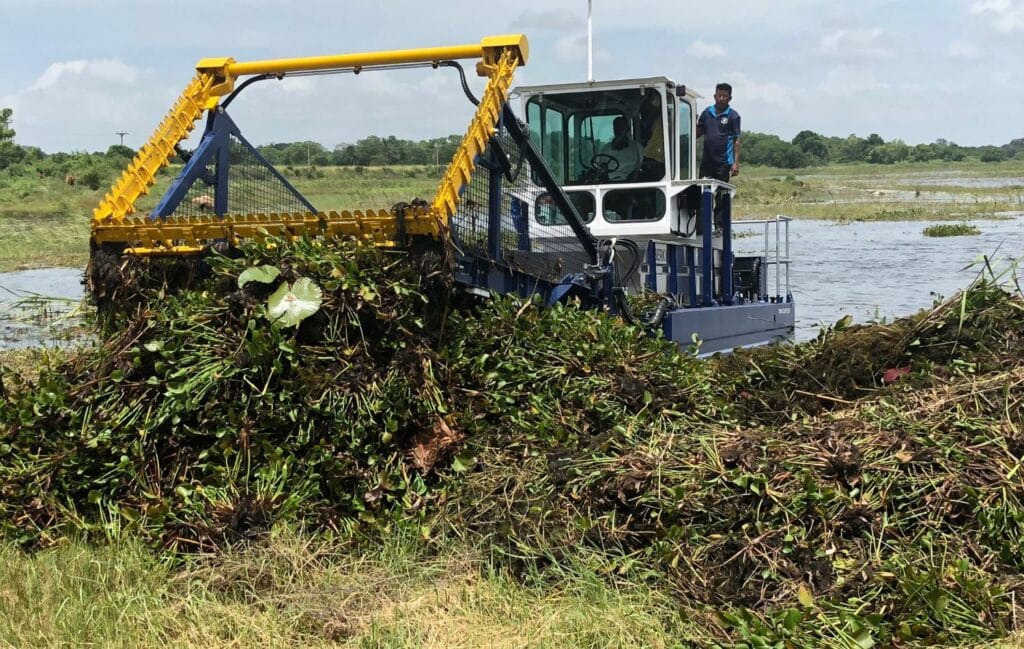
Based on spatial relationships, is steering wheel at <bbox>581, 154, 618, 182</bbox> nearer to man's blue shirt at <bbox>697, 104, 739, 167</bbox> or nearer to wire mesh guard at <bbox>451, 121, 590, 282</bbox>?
man's blue shirt at <bbox>697, 104, 739, 167</bbox>

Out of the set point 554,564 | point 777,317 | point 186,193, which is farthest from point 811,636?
point 777,317

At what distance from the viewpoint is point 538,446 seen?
493 cm

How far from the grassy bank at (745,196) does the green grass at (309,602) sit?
88.2 inches

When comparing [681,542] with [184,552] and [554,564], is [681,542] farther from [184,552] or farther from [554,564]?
[184,552]

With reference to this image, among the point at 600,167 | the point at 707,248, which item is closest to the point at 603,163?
the point at 600,167

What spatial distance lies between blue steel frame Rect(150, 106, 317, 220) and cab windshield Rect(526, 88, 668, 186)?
3450mm

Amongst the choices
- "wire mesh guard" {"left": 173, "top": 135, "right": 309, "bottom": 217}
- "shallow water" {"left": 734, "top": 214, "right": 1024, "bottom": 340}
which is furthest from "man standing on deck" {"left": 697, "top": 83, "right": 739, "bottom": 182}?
"wire mesh guard" {"left": 173, "top": 135, "right": 309, "bottom": 217}

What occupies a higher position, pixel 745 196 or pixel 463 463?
pixel 745 196

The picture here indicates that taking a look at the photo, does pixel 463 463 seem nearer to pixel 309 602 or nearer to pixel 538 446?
pixel 538 446

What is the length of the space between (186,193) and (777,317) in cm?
636

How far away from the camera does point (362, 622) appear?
3945 millimetres

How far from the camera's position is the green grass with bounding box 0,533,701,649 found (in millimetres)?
3869

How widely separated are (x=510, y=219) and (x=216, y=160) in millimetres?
1932

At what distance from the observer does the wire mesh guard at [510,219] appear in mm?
5828
